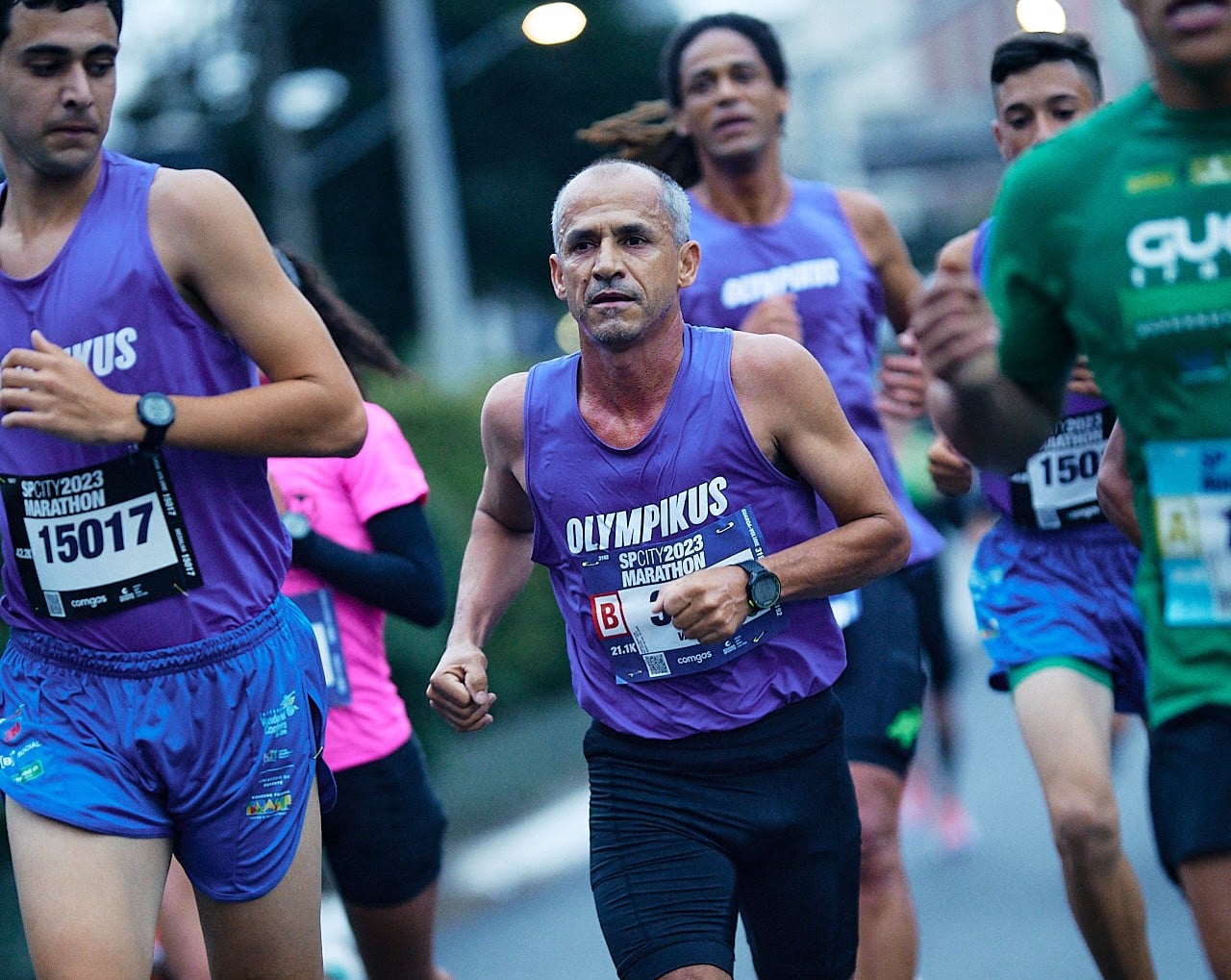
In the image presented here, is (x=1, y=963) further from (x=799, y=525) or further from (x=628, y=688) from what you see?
(x=799, y=525)

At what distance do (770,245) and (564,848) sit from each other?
4667 mm

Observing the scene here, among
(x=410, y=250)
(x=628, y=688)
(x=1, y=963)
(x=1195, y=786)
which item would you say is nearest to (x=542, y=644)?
(x=1, y=963)

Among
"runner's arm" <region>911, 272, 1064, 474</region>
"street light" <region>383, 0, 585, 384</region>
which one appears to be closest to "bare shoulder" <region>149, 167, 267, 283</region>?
"runner's arm" <region>911, 272, 1064, 474</region>

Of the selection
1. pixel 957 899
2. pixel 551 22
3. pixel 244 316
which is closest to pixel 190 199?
pixel 244 316

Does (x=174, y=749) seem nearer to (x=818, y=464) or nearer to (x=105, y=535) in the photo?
(x=105, y=535)

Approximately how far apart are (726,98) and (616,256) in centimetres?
188

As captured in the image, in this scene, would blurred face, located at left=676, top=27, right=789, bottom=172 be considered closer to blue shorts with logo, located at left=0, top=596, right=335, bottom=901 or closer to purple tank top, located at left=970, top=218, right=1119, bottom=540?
purple tank top, located at left=970, top=218, right=1119, bottom=540

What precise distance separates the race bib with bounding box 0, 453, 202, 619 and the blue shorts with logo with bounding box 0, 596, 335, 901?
4.8 inches

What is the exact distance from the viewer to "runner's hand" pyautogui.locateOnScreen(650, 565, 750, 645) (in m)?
3.56

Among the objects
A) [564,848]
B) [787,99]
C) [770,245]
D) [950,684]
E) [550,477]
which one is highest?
[787,99]

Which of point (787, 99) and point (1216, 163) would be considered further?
point (787, 99)

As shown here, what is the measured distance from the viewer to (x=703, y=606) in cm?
355

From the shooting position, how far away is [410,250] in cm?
3164

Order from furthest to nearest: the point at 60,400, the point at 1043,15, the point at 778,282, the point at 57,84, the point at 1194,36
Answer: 1. the point at 1043,15
2. the point at 778,282
3. the point at 57,84
4. the point at 60,400
5. the point at 1194,36
